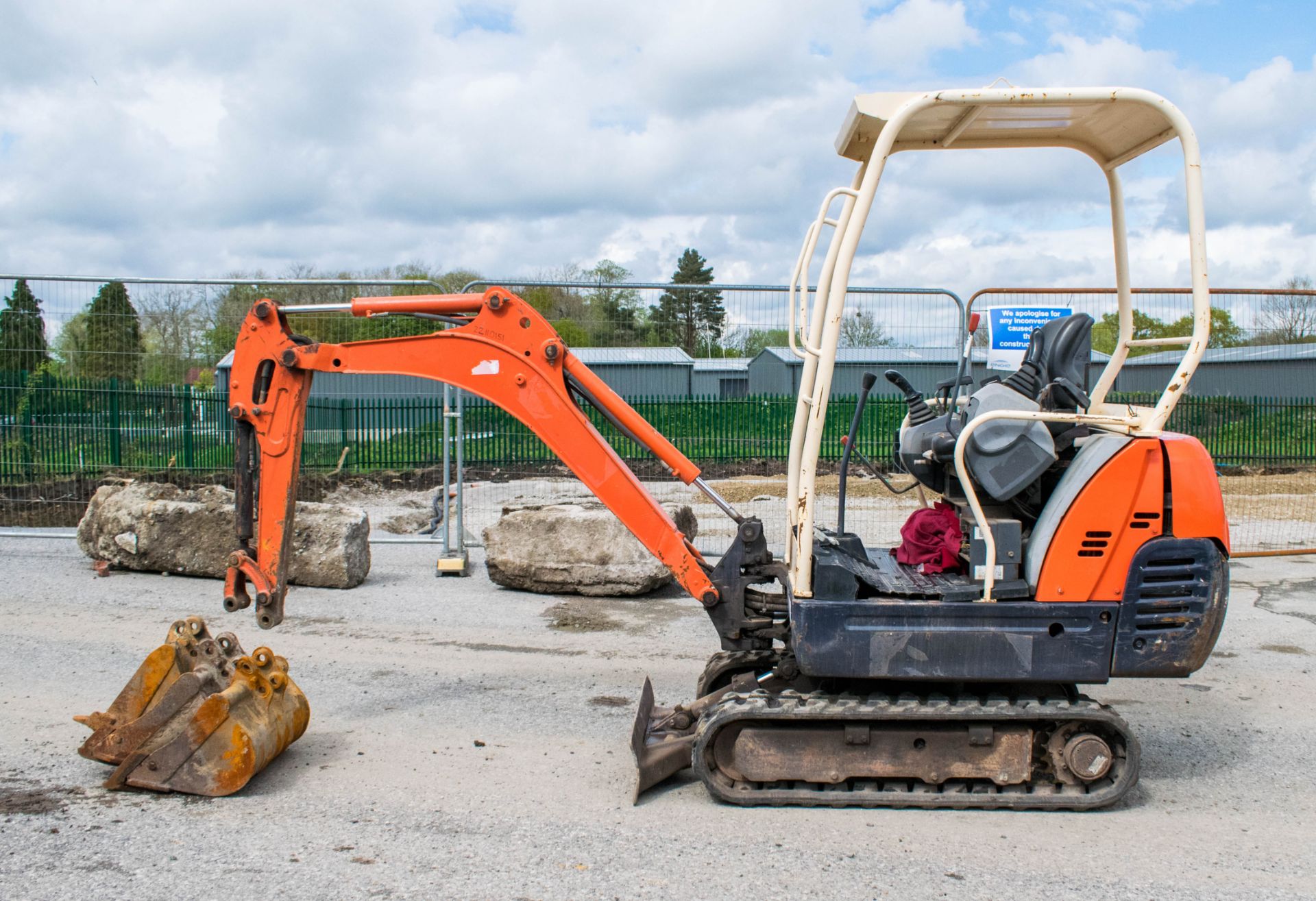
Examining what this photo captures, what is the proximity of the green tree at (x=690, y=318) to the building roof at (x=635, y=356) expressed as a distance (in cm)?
9

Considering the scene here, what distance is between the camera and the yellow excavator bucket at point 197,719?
437 centimetres

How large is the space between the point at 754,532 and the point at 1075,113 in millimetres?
2403

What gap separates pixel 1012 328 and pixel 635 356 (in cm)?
349

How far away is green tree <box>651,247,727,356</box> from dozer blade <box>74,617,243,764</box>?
223 inches

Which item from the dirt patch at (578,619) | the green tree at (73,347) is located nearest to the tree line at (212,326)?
the green tree at (73,347)

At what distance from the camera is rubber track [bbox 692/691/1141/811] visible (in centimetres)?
426

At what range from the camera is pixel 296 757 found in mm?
4895

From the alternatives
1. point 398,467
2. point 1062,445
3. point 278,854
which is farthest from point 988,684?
point 398,467

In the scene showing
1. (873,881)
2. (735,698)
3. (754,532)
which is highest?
(754,532)

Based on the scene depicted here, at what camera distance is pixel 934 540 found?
5051 millimetres

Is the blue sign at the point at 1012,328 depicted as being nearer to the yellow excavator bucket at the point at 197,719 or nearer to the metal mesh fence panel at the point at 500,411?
the metal mesh fence panel at the point at 500,411

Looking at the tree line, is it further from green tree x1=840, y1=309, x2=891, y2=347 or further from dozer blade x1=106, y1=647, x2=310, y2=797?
dozer blade x1=106, y1=647, x2=310, y2=797

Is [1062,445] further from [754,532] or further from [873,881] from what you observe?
[873,881]

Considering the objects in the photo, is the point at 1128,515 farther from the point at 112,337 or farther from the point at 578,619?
the point at 112,337
